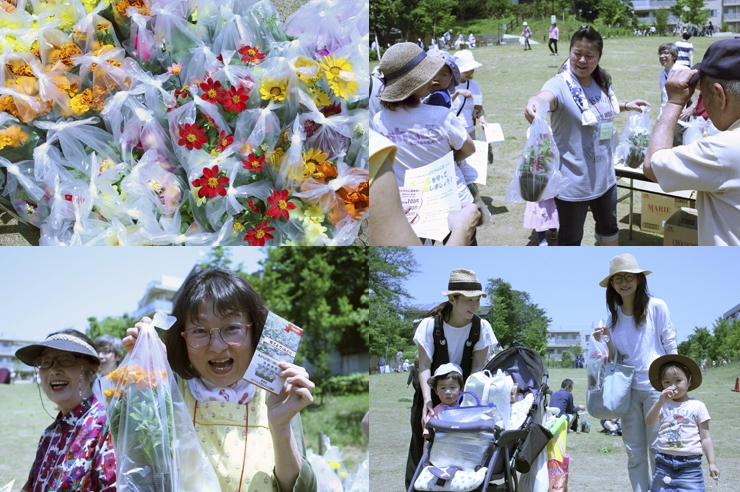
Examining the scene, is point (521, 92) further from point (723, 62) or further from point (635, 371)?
point (723, 62)

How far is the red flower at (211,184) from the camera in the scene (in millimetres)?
3414

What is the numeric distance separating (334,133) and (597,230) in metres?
1.64

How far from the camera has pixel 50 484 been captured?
199 cm

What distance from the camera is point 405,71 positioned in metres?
2.85

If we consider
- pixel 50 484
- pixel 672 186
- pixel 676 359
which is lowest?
pixel 50 484

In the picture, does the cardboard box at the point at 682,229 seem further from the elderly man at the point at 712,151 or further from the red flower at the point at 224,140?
the red flower at the point at 224,140

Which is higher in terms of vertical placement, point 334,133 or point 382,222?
point 334,133

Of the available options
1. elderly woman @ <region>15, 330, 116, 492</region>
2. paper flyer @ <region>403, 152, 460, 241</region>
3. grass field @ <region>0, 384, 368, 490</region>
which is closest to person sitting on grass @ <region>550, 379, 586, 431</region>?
grass field @ <region>0, 384, 368, 490</region>

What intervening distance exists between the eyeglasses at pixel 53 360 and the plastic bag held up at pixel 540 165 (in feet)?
7.40

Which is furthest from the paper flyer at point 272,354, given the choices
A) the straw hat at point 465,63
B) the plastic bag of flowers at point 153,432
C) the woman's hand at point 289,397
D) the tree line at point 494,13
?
the tree line at point 494,13

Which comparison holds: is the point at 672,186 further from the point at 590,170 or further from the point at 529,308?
the point at 529,308

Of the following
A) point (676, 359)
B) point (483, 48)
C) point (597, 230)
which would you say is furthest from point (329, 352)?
point (483, 48)

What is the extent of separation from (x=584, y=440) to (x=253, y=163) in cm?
297

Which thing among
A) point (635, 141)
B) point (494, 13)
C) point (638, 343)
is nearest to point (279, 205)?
point (638, 343)
